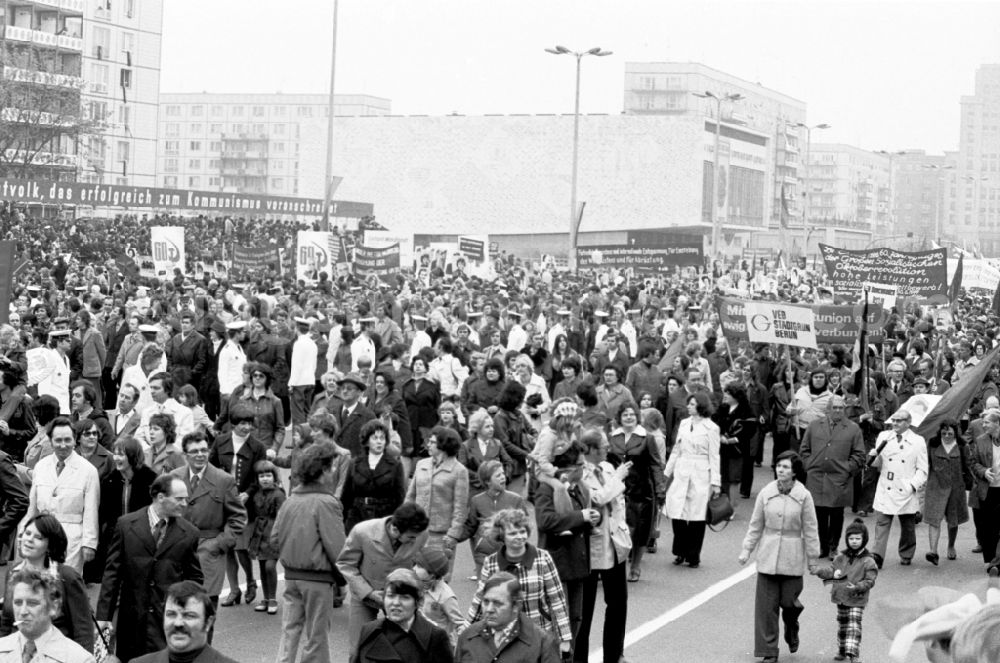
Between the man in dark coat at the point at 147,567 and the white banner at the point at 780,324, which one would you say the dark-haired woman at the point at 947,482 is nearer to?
the white banner at the point at 780,324

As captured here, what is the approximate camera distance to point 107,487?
36.0 ft

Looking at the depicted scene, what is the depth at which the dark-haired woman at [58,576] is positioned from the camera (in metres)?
7.25

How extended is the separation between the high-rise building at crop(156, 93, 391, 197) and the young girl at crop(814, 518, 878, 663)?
161 m

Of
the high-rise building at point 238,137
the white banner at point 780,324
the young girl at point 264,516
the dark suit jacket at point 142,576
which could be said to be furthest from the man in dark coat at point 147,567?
the high-rise building at point 238,137

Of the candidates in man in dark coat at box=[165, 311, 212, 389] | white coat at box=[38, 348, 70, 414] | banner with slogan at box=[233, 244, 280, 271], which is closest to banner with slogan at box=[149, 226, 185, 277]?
banner with slogan at box=[233, 244, 280, 271]

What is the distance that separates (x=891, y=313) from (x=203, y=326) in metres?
12.6

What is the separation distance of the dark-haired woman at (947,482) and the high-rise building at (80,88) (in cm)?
4644

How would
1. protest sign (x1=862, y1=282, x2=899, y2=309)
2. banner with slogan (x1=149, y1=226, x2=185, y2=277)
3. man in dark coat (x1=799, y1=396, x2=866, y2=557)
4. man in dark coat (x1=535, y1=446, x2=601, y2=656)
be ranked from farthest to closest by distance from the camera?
banner with slogan (x1=149, y1=226, x2=185, y2=277) < protest sign (x1=862, y1=282, x2=899, y2=309) < man in dark coat (x1=799, y1=396, x2=866, y2=557) < man in dark coat (x1=535, y1=446, x2=601, y2=656)

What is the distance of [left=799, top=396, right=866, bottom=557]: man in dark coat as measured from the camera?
1428cm

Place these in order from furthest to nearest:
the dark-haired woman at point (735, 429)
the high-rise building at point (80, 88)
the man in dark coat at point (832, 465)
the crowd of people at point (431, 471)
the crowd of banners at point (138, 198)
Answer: the high-rise building at point (80, 88) → the crowd of banners at point (138, 198) → the dark-haired woman at point (735, 429) → the man in dark coat at point (832, 465) → the crowd of people at point (431, 471)

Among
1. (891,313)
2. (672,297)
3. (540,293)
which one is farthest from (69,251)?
(891,313)

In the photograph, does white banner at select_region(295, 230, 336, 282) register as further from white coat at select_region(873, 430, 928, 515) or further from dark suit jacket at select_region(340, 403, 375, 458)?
white coat at select_region(873, 430, 928, 515)

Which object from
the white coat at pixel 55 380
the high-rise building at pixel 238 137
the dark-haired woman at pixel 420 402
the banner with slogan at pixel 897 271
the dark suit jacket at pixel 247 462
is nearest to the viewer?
the dark suit jacket at pixel 247 462

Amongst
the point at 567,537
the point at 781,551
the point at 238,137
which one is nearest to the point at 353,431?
the point at 781,551
